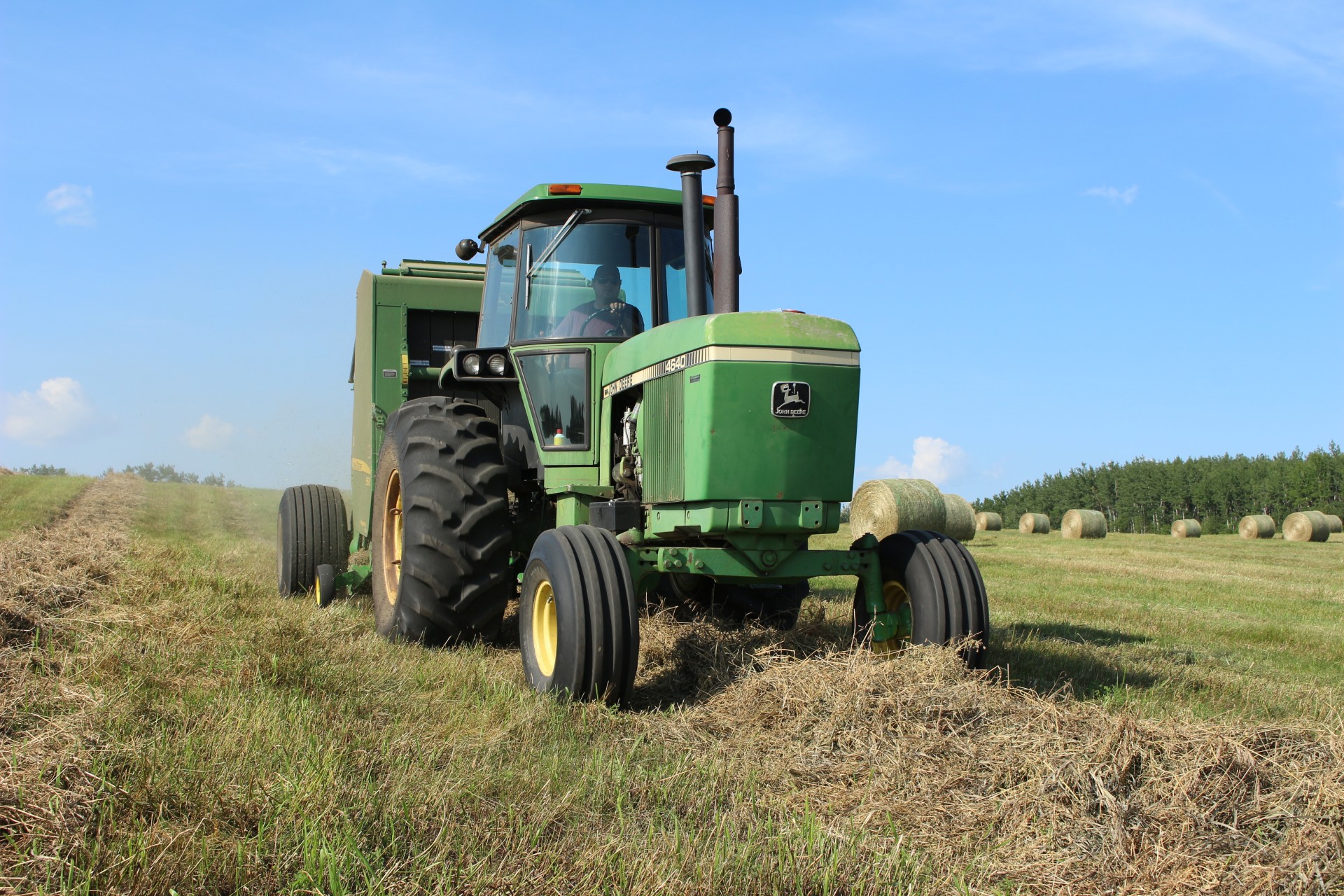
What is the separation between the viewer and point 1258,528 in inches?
1137

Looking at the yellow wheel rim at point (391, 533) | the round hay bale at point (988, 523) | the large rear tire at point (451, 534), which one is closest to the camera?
the large rear tire at point (451, 534)

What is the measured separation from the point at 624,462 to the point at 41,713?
2.83 meters

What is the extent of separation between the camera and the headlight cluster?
6.25 metres

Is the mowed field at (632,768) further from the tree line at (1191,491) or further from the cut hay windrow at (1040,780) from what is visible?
the tree line at (1191,491)

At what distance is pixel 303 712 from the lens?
379cm

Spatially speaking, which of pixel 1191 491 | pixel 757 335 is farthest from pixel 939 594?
pixel 1191 491

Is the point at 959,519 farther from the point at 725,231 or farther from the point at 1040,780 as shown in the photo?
the point at 1040,780

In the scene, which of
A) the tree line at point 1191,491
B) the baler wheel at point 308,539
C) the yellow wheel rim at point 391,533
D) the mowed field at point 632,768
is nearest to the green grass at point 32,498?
A: the baler wheel at point 308,539

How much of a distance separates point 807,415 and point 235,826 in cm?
284

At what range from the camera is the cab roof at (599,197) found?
19.4 feet

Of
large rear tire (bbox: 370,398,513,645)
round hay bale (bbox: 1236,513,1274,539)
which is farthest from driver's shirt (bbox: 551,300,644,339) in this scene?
round hay bale (bbox: 1236,513,1274,539)

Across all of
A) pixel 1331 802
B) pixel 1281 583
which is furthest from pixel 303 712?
pixel 1281 583

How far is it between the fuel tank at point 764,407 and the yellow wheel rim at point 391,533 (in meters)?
2.34

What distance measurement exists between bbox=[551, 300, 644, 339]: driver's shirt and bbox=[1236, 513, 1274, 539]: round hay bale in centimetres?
2767
